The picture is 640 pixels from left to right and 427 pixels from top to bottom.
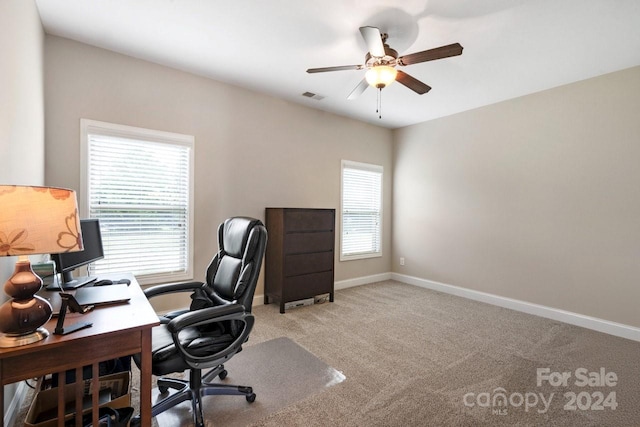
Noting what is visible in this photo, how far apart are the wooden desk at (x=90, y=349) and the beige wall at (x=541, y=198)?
13.4ft

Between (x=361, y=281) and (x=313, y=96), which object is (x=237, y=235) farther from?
(x=361, y=281)

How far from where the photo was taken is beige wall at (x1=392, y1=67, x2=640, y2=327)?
3055mm

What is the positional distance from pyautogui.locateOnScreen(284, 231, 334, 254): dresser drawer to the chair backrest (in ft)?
4.80

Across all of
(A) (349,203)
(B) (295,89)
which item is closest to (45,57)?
(B) (295,89)

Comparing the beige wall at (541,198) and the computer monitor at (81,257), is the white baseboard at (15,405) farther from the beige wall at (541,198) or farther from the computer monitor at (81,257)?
the beige wall at (541,198)

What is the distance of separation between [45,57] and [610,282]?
578 cm

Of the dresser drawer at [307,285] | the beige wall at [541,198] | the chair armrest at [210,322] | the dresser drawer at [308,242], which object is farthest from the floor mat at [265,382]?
the beige wall at [541,198]

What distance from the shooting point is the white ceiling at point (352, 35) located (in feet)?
7.10

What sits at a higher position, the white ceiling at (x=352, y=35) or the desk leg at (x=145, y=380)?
the white ceiling at (x=352, y=35)

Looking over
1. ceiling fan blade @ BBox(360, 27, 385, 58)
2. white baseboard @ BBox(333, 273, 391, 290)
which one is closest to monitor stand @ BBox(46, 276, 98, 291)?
ceiling fan blade @ BBox(360, 27, 385, 58)

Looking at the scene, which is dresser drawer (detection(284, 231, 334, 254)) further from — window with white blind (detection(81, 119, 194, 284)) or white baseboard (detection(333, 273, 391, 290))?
window with white blind (detection(81, 119, 194, 284))

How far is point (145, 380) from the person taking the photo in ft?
4.41

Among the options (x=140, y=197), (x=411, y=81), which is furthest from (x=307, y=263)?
(x=411, y=81)

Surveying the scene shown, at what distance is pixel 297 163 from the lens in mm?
4160
